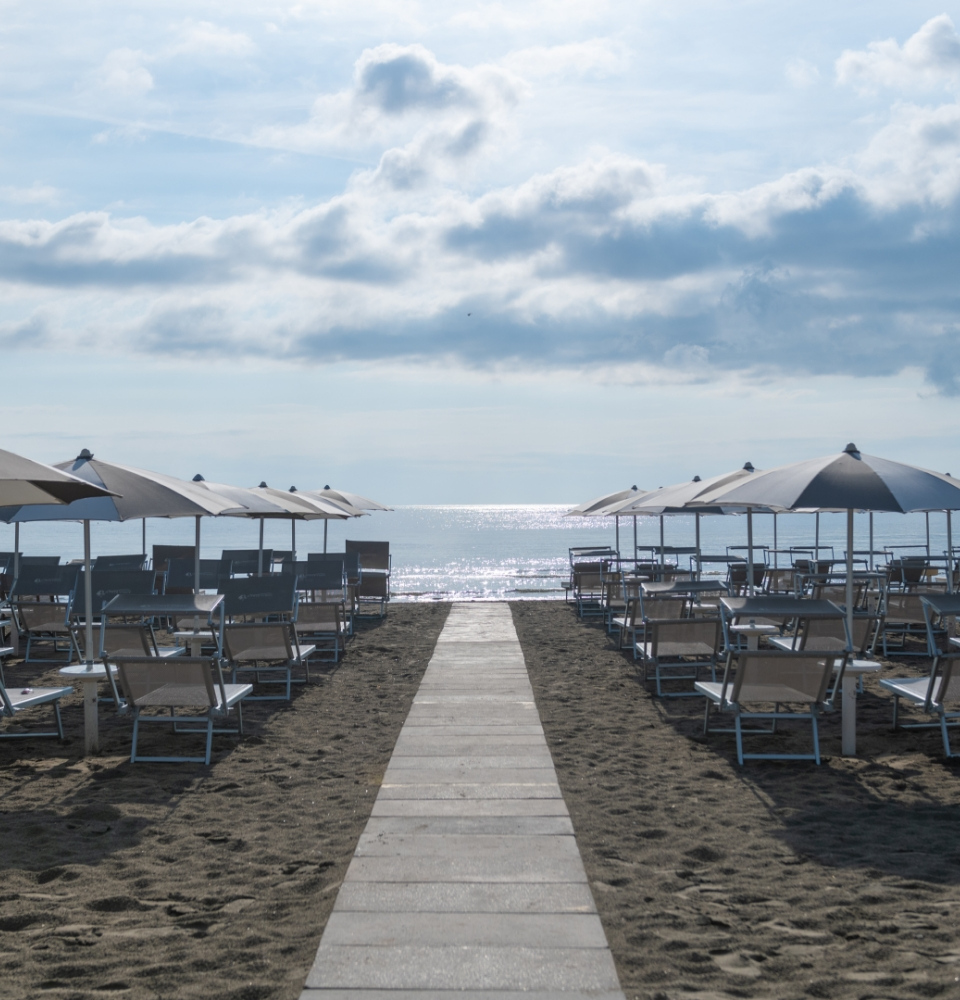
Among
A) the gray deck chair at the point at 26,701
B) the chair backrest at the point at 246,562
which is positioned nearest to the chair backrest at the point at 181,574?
the chair backrest at the point at 246,562

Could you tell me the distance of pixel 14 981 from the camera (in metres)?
3.05

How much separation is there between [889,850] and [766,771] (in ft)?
4.90

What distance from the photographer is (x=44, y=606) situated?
1023cm

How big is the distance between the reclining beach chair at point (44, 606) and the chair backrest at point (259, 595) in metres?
1.67

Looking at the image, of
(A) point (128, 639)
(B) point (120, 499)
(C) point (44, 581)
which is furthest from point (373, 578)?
(B) point (120, 499)

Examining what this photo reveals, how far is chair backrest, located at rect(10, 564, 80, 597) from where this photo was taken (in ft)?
35.9

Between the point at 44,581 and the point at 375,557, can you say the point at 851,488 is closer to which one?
the point at 44,581

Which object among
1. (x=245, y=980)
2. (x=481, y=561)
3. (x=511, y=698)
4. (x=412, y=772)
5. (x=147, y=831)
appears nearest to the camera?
(x=245, y=980)

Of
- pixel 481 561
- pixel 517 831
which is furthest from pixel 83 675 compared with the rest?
pixel 481 561

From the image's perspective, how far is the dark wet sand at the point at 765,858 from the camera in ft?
10.2

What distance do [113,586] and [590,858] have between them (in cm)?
700

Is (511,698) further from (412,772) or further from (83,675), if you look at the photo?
(83,675)

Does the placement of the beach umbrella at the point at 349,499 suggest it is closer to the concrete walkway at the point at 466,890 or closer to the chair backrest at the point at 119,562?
the chair backrest at the point at 119,562

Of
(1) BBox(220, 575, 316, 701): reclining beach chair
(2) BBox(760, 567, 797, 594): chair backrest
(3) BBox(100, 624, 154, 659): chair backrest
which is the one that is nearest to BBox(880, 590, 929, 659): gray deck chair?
(2) BBox(760, 567, 797, 594): chair backrest
